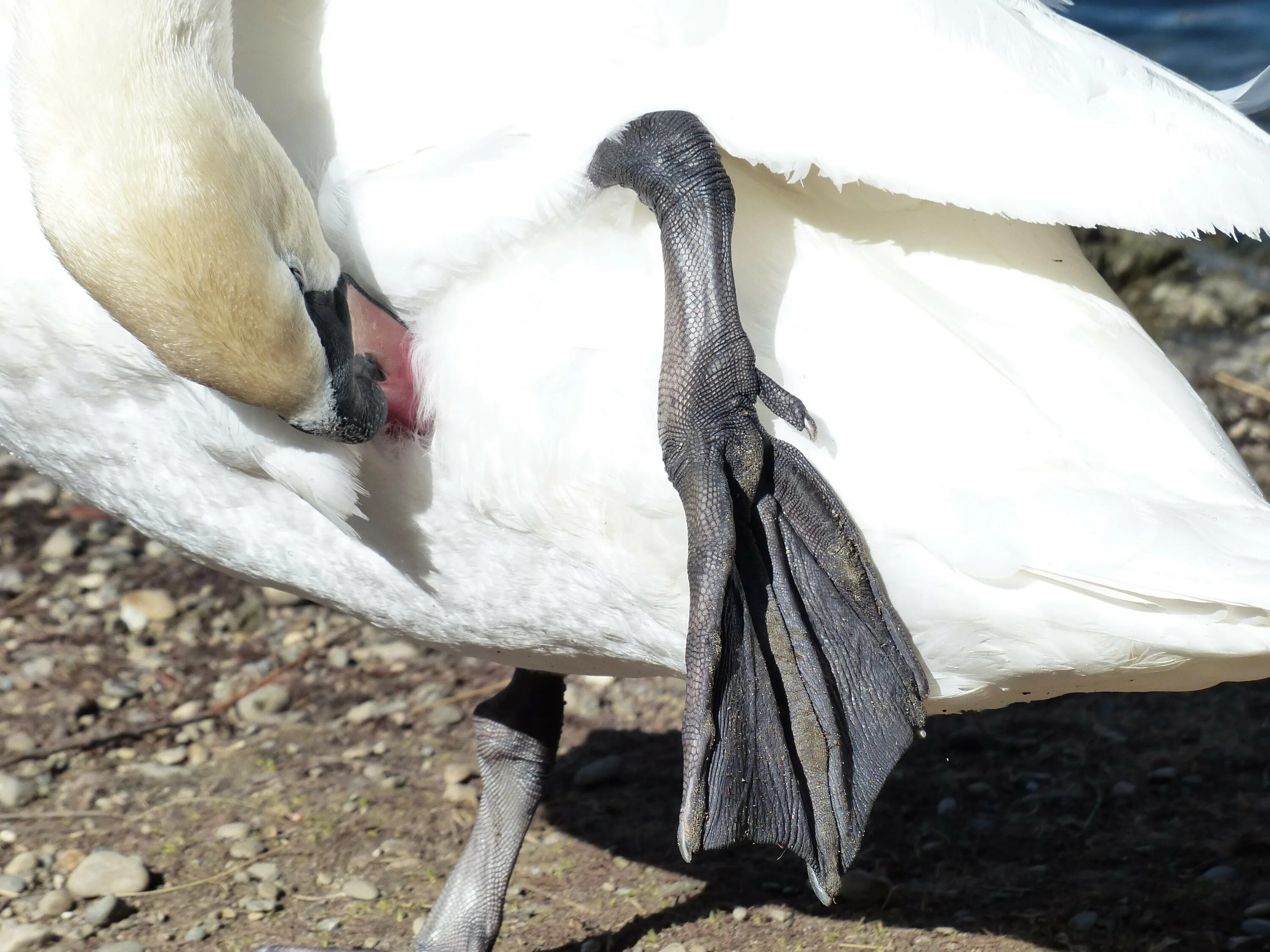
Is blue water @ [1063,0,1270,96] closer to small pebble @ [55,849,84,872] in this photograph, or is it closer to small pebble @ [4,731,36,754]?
small pebble @ [4,731,36,754]

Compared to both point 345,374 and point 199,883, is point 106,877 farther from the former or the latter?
point 345,374

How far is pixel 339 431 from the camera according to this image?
5.50 feet

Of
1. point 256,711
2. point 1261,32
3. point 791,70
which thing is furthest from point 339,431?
point 1261,32

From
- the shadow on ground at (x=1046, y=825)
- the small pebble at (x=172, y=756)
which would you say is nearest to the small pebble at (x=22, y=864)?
the small pebble at (x=172, y=756)

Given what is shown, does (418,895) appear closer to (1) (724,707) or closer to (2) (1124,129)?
(1) (724,707)

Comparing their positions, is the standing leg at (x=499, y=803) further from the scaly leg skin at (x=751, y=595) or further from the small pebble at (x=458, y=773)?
the scaly leg skin at (x=751, y=595)

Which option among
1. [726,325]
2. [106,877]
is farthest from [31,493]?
[726,325]

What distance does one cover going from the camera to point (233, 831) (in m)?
3.10

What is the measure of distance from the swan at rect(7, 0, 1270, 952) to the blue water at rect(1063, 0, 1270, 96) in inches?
160

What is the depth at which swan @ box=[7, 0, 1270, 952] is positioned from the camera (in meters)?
1.68

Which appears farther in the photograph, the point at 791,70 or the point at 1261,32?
the point at 1261,32

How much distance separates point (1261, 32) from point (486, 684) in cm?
406

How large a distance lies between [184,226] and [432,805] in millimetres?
1971

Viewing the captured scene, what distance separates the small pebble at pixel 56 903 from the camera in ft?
9.15
